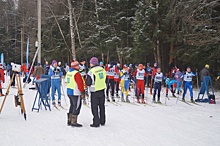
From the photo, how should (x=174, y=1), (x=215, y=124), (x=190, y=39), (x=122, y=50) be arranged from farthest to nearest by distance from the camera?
(x=122, y=50), (x=190, y=39), (x=174, y=1), (x=215, y=124)

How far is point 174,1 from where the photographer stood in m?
13.2

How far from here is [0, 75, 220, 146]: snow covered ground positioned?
5.79 m

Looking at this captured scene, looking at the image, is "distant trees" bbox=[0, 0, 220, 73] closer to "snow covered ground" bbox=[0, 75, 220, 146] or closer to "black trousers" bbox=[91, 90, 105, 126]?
"snow covered ground" bbox=[0, 75, 220, 146]

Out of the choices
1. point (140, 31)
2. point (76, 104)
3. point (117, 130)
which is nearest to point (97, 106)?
point (76, 104)

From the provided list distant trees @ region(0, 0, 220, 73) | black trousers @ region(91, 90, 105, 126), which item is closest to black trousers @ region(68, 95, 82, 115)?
black trousers @ region(91, 90, 105, 126)

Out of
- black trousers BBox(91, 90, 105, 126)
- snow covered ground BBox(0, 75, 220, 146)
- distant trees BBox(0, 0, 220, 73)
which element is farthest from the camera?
distant trees BBox(0, 0, 220, 73)

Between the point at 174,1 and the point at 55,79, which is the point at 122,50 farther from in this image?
the point at 55,79

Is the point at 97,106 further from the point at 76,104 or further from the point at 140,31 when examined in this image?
the point at 140,31

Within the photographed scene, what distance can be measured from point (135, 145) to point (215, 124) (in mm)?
3666

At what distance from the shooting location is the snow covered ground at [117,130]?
19.0 ft

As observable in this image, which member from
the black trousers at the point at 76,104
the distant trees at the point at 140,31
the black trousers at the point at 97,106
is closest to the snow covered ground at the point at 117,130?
the black trousers at the point at 97,106

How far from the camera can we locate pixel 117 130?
680 cm

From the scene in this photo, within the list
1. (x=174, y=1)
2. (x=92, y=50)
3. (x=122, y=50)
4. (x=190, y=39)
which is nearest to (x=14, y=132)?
(x=174, y=1)

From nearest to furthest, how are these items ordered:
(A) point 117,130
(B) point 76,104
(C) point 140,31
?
1. (A) point 117,130
2. (B) point 76,104
3. (C) point 140,31
